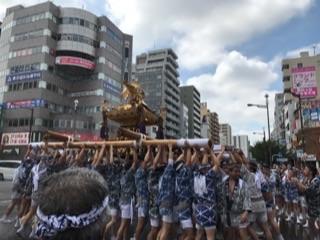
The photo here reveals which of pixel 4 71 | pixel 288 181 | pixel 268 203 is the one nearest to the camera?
pixel 268 203

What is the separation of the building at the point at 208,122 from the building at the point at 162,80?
33611 mm

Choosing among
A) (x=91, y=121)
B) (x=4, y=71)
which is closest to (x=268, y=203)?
(x=91, y=121)

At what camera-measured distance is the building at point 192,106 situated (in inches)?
5177

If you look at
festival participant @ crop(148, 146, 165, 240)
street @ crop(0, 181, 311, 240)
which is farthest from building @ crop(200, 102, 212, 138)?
festival participant @ crop(148, 146, 165, 240)

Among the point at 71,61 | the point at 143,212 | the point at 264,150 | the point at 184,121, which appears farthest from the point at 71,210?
the point at 184,121

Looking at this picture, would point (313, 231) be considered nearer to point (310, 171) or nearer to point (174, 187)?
point (310, 171)

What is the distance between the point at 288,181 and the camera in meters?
12.5

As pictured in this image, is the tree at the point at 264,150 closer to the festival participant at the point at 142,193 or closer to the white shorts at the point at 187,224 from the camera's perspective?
the festival participant at the point at 142,193

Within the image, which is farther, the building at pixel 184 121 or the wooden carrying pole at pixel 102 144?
the building at pixel 184 121

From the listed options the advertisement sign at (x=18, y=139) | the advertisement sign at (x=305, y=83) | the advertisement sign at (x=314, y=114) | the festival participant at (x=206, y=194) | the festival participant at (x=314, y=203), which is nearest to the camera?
the festival participant at (x=206, y=194)

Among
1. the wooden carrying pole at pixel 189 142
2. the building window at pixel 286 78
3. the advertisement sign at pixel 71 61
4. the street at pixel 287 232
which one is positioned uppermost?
the building window at pixel 286 78

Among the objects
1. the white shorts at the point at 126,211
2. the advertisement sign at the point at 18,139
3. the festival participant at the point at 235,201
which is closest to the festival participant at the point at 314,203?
the festival participant at the point at 235,201

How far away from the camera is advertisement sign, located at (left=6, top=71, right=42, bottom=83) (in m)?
59.8

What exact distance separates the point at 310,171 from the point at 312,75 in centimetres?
3179
